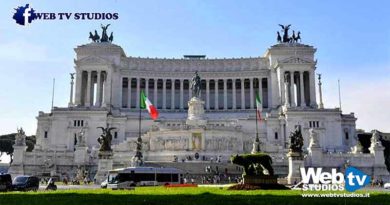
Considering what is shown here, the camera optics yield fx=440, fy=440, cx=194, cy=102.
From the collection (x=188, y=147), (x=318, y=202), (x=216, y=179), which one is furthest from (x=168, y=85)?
(x=318, y=202)

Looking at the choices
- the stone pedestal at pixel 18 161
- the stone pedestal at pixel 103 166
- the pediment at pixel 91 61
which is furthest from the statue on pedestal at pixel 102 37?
the stone pedestal at pixel 103 166

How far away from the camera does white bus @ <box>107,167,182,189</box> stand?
132ft

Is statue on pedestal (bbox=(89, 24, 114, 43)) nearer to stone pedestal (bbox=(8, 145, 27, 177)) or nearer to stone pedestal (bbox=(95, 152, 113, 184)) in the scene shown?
stone pedestal (bbox=(8, 145, 27, 177))

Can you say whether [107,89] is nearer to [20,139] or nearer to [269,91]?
[20,139]

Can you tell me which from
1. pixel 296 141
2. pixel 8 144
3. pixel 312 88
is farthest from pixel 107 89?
pixel 296 141

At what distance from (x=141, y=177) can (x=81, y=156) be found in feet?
90.6

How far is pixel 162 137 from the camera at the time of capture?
260 feet

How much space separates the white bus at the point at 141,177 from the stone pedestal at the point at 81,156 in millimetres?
26913

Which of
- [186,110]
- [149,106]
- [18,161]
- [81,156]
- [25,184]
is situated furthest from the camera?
[186,110]

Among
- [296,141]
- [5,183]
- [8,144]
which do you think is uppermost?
[8,144]

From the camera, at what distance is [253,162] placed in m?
38.0

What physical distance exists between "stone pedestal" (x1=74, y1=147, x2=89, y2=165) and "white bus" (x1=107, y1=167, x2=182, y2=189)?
88.3 ft


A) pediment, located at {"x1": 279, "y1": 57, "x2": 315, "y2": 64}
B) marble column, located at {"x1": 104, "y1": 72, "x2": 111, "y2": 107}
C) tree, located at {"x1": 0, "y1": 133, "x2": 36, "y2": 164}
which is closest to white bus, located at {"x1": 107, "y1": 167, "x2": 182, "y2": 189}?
marble column, located at {"x1": 104, "y1": 72, "x2": 111, "y2": 107}

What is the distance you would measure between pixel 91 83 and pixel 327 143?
55.8m
